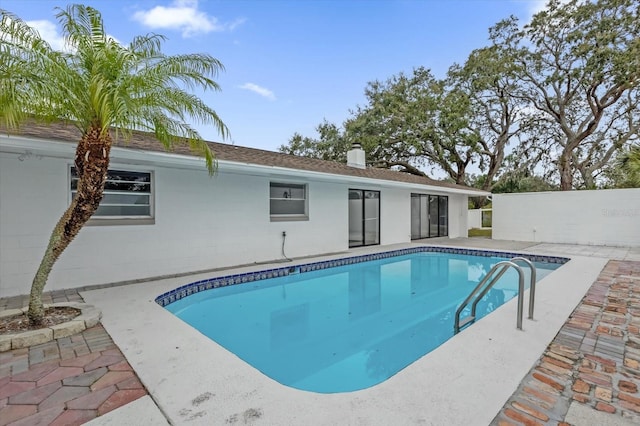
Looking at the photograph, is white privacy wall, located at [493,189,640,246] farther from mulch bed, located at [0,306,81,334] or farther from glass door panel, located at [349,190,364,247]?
mulch bed, located at [0,306,81,334]

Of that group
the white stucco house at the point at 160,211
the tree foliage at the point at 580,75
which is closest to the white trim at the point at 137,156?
the white stucco house at the point at 160,211

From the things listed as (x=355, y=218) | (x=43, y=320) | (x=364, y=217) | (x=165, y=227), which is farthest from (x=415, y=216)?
(x=43, y=320)

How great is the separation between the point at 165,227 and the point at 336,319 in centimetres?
460

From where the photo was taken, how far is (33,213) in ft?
19.7

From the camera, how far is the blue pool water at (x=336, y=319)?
4176 mm

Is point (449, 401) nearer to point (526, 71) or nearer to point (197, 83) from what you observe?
point (197, 83)

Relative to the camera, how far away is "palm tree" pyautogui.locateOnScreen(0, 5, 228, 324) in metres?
3.85

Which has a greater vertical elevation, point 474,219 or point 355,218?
point 355,218

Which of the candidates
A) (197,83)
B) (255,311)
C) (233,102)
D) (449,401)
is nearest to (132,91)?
(197,83)

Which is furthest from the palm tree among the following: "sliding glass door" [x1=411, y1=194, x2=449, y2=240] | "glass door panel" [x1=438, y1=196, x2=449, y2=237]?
"glass door panel" [x1=438, y1=196, x2=449, y2=237]

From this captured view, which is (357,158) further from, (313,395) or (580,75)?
(580,75)

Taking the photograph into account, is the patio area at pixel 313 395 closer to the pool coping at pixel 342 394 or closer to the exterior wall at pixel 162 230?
the pool coping at pixel 342 394

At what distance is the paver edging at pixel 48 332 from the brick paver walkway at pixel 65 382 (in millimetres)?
90

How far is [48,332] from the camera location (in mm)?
3830
